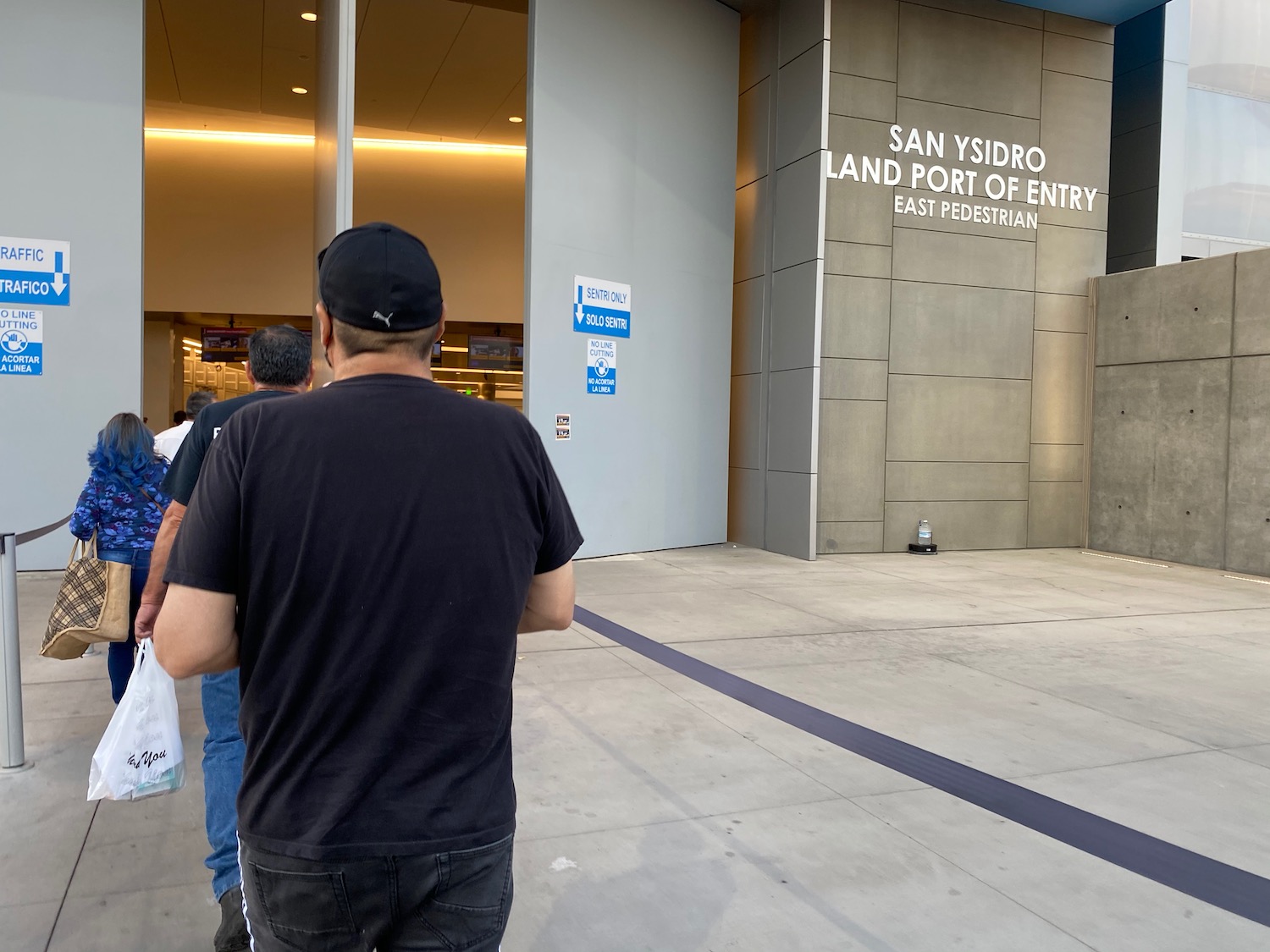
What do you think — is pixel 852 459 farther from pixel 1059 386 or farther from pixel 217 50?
pixel 217 50

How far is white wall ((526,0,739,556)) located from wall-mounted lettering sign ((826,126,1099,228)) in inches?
69.9

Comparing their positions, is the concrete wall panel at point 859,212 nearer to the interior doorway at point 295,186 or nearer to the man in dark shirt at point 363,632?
the interior doorway at point 295,186

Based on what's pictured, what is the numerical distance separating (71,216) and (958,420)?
985 centimetres

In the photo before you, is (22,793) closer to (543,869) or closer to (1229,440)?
(543,869)

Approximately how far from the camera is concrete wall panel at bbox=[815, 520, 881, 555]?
36.9 feet

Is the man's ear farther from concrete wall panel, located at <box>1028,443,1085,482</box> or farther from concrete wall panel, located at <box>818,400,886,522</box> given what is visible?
concrete wall panel, located at <box>1028,443,1085,482</box>

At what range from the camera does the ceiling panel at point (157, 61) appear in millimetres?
11805

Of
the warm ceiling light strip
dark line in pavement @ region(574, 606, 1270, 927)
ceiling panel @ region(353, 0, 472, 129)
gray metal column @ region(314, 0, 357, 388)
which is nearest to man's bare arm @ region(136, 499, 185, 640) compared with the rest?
dark line in pavement @ region(574, 606, 1270, 927)

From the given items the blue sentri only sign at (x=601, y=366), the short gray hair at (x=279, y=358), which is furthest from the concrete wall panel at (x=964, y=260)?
the short gray hair at (x=279, y=358)

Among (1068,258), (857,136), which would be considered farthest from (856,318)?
(1068,258)

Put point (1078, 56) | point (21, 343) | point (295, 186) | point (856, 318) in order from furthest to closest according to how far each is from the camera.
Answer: point (295, 186) → point (1078, 56) → point (856, 318) → point (21, 343)

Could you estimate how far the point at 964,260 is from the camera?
11758mm

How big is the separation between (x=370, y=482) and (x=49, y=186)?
9527mm

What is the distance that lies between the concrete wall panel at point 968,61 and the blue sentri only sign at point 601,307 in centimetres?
436
